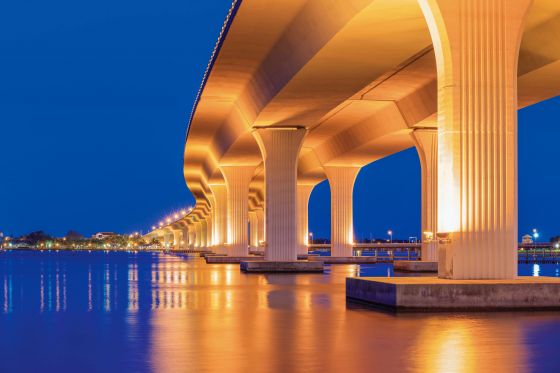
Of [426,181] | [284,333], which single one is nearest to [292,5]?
[284,333]

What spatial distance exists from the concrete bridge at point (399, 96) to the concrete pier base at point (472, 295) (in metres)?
1.48

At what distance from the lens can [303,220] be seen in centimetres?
8994

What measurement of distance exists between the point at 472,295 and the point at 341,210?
165 ft

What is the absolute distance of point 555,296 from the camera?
18844 mm

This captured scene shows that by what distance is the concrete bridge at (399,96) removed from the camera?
20.1m

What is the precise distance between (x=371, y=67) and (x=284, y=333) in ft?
58.9

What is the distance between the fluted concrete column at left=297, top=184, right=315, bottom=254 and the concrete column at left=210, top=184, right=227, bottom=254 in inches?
293

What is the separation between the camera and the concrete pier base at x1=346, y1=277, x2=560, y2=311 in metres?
18.3

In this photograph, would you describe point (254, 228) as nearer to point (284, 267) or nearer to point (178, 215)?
point (178, 215)

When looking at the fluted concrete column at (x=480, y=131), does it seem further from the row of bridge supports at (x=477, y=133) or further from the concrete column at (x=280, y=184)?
the concrete column at (x=280, y=184)

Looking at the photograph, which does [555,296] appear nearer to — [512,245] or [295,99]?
[512,245]

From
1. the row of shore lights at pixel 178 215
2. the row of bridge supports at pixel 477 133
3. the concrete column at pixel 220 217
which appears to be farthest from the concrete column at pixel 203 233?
the row of bridge supports at pixel 477 133

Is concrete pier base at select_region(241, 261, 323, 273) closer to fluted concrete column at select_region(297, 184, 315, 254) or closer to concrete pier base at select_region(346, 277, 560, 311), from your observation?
concrete pier base at select_region(346, 277, 560, 311)

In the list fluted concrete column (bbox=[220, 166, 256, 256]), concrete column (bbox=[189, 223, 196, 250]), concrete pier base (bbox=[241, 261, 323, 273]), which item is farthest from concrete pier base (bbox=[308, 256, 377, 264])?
concrete column (bbox=[189, 223, 196, 250])
